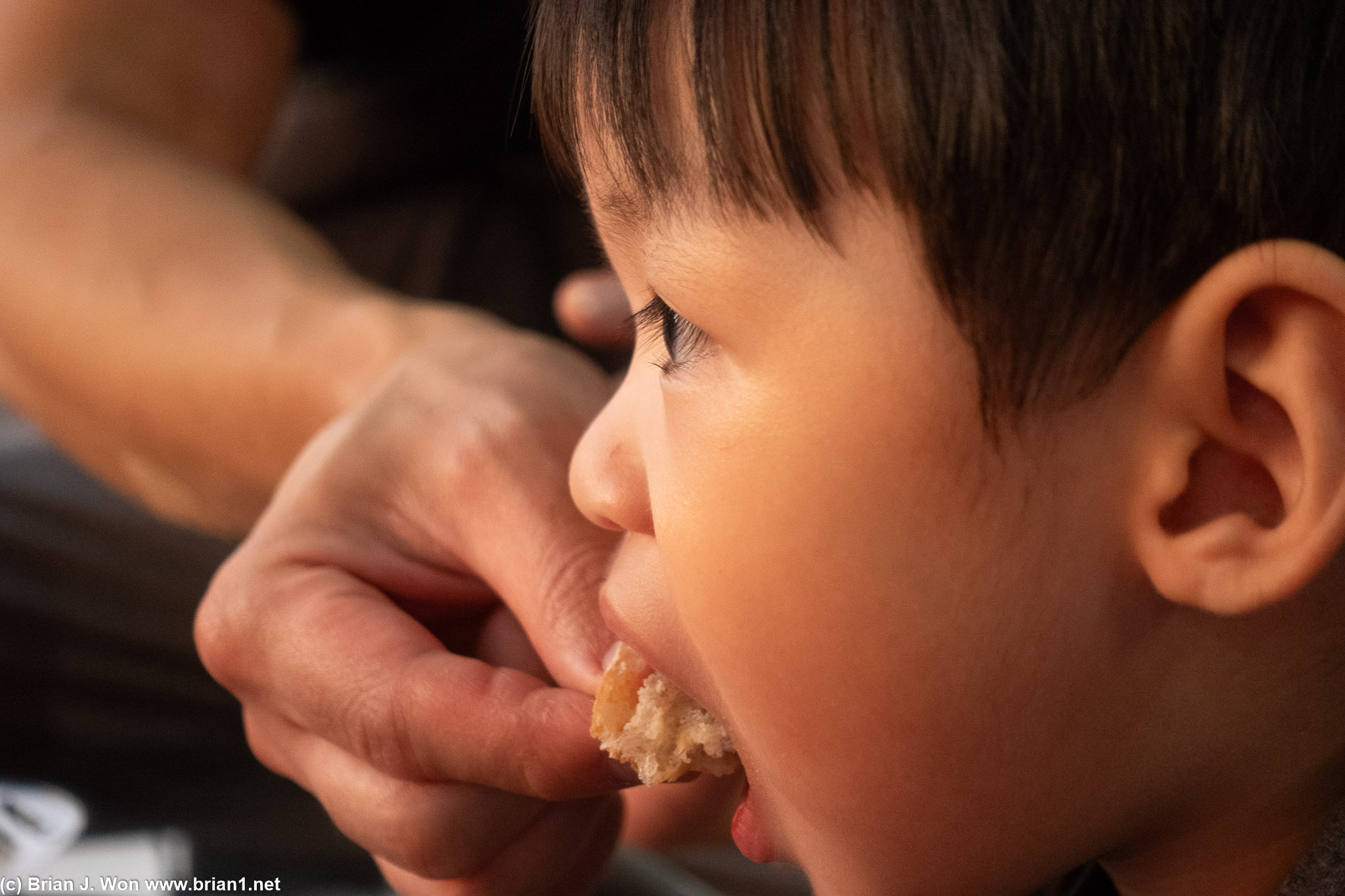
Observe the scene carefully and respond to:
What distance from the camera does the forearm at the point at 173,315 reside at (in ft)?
2.82

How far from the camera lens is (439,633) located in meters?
0.67

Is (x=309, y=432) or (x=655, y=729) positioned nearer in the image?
(x=655, y=729)

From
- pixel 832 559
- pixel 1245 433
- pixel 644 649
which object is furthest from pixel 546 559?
pixel 1245 433

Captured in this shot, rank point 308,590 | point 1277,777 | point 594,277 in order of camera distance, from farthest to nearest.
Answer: point 594,277 → point 308,590 → point 1277,777

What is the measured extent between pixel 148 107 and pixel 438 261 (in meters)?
0.29

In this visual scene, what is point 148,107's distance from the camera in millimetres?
1051

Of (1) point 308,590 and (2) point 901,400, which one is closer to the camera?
(2) point 901,400

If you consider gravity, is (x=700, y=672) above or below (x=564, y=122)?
below

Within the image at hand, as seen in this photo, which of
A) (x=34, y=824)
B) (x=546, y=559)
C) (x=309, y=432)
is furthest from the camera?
(x=309, y=432)

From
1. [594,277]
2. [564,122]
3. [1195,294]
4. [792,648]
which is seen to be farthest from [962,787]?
[594,277]

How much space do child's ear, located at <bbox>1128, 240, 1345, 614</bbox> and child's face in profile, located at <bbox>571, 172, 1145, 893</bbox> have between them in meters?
0.02

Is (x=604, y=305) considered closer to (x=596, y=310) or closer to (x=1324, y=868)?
(x=596, y=310)

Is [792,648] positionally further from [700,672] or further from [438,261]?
[438,261]

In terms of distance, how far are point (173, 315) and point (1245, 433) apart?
0.76 m
